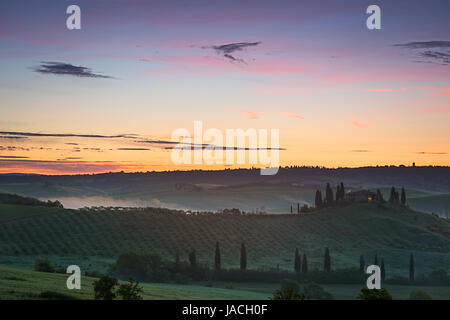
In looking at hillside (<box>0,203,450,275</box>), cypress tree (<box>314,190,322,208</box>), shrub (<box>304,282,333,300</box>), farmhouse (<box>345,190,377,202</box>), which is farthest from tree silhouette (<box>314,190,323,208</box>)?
shrub (<box>304,282,333,300</box>)

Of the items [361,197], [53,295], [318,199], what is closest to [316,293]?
[53,295]

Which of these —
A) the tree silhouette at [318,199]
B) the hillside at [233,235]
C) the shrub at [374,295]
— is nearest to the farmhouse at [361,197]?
the hillside at [233,235]

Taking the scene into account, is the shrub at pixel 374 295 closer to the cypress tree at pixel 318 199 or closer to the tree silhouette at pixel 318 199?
the tree silhouette at pixel 318 199

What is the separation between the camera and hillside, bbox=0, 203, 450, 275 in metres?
122

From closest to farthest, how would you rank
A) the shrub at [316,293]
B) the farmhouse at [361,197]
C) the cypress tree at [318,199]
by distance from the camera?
the shrub at [316,293], the cypress tree at [318,199], the farmhouse at [361,197]

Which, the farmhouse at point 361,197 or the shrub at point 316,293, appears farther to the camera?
the farmhouse at point 361,197

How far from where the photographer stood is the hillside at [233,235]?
401 ft

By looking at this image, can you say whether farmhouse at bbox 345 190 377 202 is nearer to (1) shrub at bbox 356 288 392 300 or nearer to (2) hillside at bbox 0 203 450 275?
(2) hillside at bbox 0 203 450 275

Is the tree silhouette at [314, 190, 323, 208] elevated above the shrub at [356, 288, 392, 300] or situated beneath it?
situated beneath

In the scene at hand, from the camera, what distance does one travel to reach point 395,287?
97.4m

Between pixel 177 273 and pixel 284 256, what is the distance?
50958 mm

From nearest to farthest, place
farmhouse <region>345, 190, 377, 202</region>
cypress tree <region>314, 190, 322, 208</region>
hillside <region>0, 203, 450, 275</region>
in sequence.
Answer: hillside <region>0, 203, 450, 275</region> → cypress tree <region>314, 190, 322, 208</region> → farmhouse <region>345, 190, 377, 202</region>
